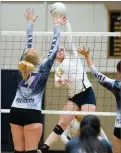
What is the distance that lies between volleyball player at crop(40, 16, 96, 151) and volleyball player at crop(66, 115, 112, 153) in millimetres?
2168

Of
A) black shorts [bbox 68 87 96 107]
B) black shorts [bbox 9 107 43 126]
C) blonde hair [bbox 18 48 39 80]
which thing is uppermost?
blonde hair [bbox 18 48 39 80]

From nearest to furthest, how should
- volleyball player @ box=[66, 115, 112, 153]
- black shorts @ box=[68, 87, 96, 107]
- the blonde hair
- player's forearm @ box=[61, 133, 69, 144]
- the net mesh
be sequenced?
volleyball player @ box=[66, 115, 112, 153] → the blonde hair → black shorts @ box=[68, 87, 96, 107] → player's forearm @ box=[61, 133, 69, 144] → the net mesh

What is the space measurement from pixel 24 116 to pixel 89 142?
59.6 inches

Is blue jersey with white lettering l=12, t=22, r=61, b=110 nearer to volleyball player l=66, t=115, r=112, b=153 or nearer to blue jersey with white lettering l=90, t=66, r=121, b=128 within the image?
blue jersey with white lettering l=90, t=66, r=121, b=128

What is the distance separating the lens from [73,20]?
9.95m

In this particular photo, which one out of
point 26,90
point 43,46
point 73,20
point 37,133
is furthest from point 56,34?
point 73,20

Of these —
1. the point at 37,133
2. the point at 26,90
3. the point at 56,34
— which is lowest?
the point at 37,133

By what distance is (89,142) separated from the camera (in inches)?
194

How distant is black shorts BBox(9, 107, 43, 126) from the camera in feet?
20.7

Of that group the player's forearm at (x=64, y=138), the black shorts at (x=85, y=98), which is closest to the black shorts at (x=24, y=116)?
the black shorts at (x=85, y=98)

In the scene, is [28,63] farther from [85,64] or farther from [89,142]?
[85,64]

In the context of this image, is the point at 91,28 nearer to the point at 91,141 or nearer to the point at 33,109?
the point at 33,109

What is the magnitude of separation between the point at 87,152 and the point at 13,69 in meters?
5.29

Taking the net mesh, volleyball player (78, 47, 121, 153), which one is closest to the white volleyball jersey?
volleyball player (78, 47, 121, 153)
